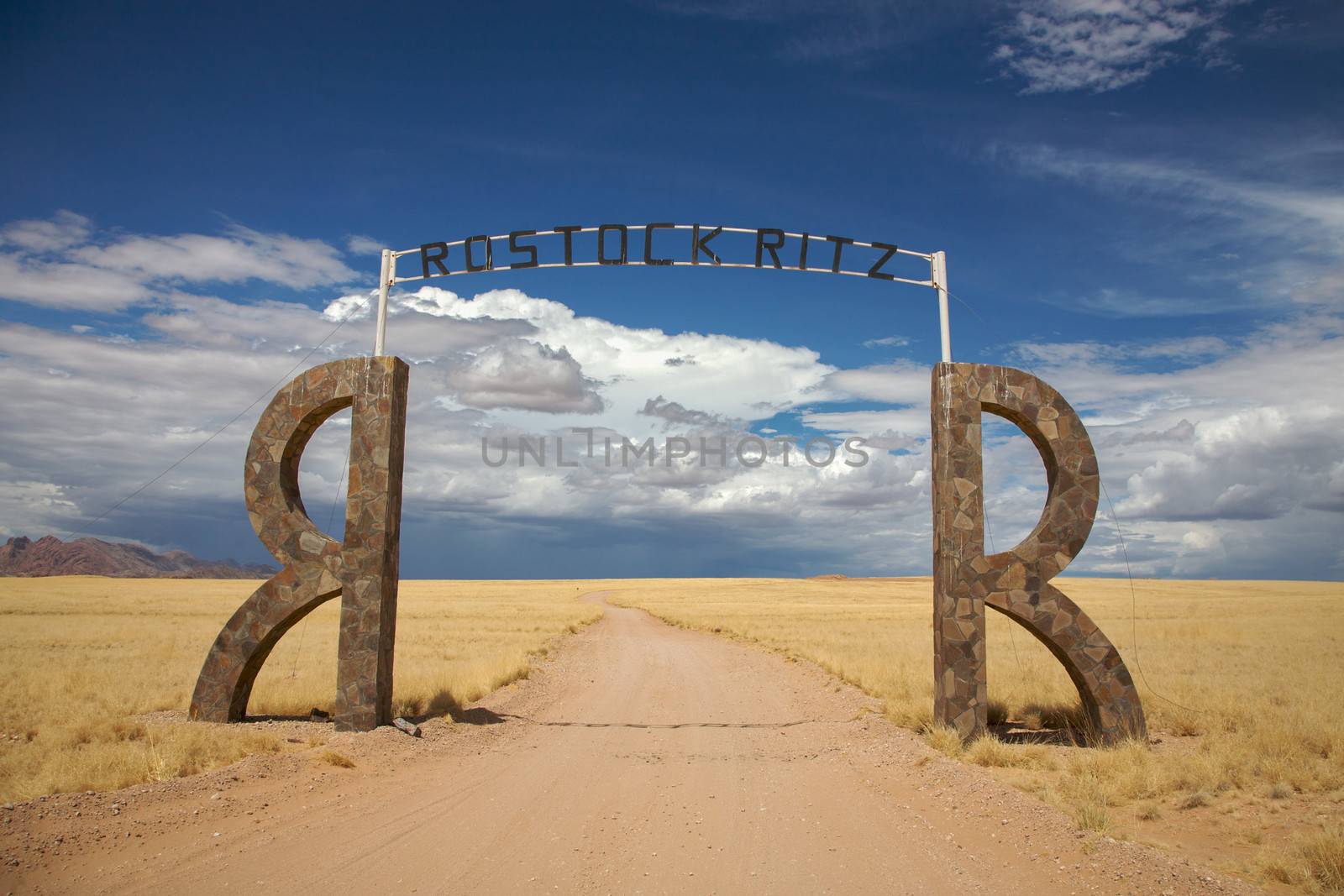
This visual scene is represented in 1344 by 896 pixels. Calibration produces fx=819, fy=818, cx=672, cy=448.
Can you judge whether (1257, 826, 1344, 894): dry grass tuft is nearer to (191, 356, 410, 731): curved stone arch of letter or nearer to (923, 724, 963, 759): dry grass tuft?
(923, 724, 963, 759): dry grass tuft

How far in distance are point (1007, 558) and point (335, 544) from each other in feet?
34.6

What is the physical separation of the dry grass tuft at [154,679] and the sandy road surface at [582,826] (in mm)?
1000

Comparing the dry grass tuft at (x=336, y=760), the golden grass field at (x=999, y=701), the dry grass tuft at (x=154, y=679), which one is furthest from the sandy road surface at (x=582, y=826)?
the dry grass tuft at (x=154, y=679)

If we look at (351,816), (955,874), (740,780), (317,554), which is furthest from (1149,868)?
(317,554)

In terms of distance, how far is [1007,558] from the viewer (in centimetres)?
1245

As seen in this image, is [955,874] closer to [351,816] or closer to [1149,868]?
[1149,868]

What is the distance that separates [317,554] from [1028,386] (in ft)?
38.2

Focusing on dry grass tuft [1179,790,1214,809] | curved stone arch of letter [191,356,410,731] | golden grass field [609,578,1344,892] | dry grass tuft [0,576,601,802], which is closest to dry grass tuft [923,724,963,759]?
golden grass field [609,578,1344,892]

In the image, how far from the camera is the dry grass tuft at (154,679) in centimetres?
920

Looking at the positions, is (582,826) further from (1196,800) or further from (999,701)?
(999,701)

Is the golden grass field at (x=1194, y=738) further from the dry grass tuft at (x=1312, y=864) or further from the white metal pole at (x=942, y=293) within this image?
the white metal pole at (x=942, y=293)

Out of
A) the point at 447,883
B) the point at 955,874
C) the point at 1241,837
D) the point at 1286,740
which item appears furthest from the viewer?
the point at 1286,740

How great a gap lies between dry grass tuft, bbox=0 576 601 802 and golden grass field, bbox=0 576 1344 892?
6 centimetres

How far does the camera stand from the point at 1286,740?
34.0 feet
